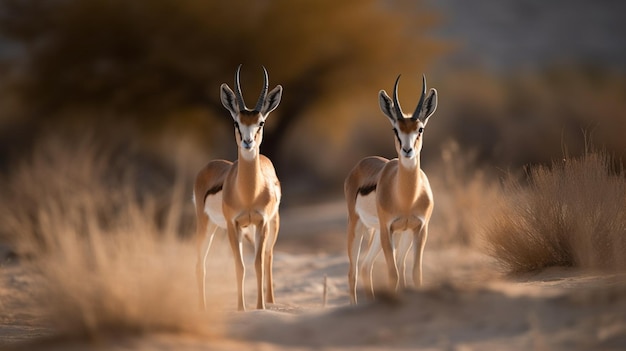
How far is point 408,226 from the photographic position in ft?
28.7

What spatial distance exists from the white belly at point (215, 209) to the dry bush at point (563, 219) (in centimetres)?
279

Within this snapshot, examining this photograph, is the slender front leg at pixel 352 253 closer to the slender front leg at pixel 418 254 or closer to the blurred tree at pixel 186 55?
the slender front leg at pixel 418 254

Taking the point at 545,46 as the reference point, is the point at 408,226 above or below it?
below

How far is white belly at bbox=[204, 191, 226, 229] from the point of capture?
9750 mm

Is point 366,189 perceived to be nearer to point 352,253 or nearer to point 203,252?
point 352,253

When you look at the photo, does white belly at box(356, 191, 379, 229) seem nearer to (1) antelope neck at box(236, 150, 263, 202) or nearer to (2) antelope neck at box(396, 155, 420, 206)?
(2) antelope neck at box(396, 155, 420, 206)

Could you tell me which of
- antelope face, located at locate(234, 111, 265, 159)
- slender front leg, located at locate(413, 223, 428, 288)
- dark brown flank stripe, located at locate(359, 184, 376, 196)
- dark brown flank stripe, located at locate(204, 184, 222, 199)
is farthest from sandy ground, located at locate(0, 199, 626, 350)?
dark brown flank stripe, located at locate(204, 184, 222, 199)

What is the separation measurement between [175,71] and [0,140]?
8.16m

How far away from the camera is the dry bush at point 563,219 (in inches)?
353

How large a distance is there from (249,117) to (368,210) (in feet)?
4.99

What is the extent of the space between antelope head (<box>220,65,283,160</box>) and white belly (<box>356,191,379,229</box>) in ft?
3.92

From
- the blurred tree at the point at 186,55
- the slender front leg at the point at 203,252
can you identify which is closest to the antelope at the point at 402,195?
the slender front leg at the point at 203,252

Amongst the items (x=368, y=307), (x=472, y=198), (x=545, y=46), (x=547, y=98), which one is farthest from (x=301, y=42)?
(x=545, y=46)

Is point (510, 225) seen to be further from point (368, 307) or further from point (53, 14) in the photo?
point (53, 14)
